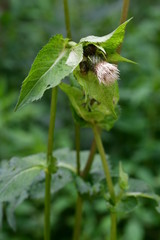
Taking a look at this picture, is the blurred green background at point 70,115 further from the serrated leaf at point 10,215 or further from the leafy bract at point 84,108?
the leafy bract at point 84,108

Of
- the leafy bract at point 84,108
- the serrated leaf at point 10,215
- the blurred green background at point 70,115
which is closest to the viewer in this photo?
the leafy bract at point 84,108

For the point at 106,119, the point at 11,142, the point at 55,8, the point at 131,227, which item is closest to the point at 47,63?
the point at 106,119

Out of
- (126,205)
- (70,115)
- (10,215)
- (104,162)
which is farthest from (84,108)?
(70,115)

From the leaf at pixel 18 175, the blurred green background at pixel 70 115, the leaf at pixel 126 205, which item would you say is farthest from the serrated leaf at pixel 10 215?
the blurred green background at pixel 70 115

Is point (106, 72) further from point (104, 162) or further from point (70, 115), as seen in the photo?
point (70, 115)

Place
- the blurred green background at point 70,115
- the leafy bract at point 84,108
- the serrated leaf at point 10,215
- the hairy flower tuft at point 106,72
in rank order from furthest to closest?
the blurred green background at point 70,115, the serrated leaf at point 10,215, the leafy bract at point 84,108, the hairy flower tuft at point 106,72

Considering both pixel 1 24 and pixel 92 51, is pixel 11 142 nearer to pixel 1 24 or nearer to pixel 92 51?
pixel 1 24
